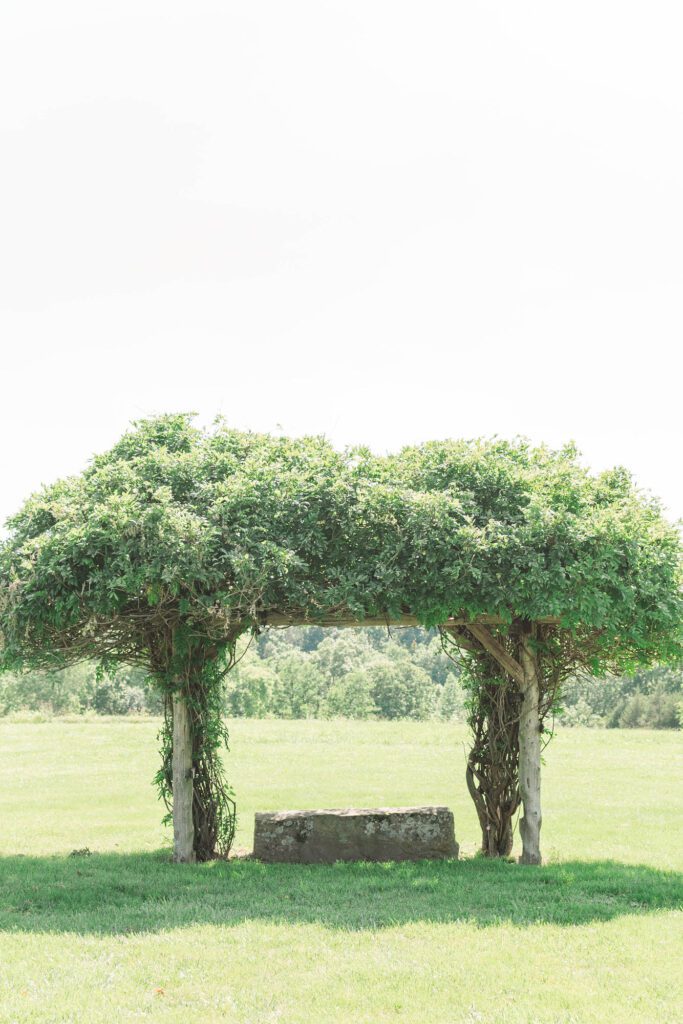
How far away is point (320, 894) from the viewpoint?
10.5 m

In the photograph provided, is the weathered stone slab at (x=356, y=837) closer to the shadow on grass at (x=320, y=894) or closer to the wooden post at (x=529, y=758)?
the shadow on grass at (x=320, y=894)

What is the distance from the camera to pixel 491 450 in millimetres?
12836

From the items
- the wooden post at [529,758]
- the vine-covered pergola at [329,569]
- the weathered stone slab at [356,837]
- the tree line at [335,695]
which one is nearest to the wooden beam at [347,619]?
the vine-covered pergola at [329,569]

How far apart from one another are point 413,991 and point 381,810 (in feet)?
19.1

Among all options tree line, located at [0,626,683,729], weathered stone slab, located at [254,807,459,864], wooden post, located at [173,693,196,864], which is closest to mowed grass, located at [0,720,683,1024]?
wooden post, located at [173,693,196,864]

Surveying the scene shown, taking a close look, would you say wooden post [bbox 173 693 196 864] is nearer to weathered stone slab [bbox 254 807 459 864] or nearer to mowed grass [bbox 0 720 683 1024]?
mowed grass [bbox 0 720 683 1024]

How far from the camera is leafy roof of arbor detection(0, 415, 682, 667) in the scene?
1101 cm

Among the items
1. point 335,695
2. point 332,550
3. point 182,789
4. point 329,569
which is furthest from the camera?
point 335,695

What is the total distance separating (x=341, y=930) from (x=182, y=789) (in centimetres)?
446

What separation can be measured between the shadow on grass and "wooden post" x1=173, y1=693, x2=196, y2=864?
303mm

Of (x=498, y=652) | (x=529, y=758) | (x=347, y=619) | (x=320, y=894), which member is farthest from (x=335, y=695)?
(x=320, y=894)

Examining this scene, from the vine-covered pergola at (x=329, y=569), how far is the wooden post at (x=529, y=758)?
0.03 meters

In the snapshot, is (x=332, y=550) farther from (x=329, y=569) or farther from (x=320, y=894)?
(x=320, y=894)

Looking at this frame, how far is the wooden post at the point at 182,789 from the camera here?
41.6 feet
